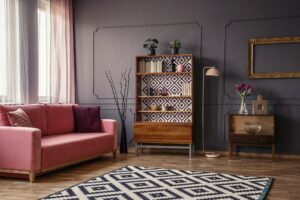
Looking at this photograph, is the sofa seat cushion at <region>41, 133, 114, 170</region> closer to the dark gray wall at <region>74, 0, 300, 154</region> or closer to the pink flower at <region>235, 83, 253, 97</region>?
the dark gray wall at <region>74, 0, 300, 154</region>

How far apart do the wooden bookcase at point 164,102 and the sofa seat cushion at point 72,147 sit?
0.73 metres

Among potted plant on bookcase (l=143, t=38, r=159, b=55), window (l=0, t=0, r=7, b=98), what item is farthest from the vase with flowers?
window (l=0, t=0, r=7, b=98)

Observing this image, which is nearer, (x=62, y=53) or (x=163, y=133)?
(x=163, y=133)

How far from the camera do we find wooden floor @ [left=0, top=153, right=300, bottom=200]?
3.69m

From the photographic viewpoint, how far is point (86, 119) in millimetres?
5906

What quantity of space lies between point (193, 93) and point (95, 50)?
204cm

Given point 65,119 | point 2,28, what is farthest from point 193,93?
point 2,28

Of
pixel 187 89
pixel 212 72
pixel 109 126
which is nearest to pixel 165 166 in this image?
pixel 109 126

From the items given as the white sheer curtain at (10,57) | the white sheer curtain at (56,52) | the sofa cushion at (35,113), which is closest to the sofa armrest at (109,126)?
the sofa cushion at (35,113)

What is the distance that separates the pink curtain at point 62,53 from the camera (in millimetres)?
6445

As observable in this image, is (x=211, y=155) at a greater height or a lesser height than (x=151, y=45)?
lesser

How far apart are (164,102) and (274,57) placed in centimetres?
198

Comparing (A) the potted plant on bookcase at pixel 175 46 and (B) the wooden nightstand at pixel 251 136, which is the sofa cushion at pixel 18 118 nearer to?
(A) the potted plant on bookcase at pixel 175 46

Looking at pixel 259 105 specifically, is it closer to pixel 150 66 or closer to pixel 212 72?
pixel 212 72
